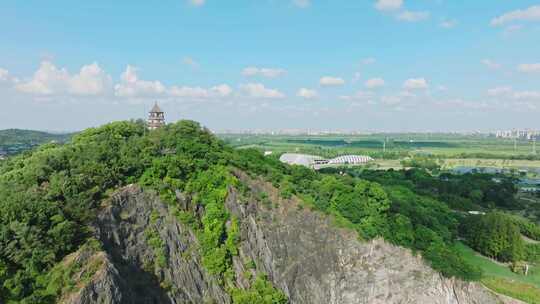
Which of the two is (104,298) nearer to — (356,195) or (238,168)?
(238,168)

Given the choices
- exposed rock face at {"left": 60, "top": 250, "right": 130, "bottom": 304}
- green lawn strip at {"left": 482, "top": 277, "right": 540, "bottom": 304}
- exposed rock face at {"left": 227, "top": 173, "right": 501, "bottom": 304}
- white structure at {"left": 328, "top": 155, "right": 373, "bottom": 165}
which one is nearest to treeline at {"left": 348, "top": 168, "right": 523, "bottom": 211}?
green lawn strip at {"left": 482, "top": 277, "right": 540, "bottom": 304}

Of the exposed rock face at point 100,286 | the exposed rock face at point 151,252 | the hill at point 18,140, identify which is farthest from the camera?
the hill at point 18,140

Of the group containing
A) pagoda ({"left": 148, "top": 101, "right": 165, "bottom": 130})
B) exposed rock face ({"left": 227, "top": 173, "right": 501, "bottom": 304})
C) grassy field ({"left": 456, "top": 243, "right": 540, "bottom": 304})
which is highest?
pagoda ({"left": 148, "top": 101, "right": 165, "bottom": 130})

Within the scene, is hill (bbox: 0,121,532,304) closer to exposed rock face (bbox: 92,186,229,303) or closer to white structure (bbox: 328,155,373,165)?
exposed rock face (bbox: 92,186,229,303)

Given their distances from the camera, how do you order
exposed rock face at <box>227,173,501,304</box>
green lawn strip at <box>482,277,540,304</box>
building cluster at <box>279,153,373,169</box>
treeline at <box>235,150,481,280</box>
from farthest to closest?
building cluster at <box>279,153,373,169</box> < green lawn strip at <box>482,277,540,304</box> < treeline at <box>235,150,481,280</box> < exposed rock face at <box>227,173,501,304</box>

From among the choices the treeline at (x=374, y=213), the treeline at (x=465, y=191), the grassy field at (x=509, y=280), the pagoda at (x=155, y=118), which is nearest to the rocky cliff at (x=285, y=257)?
the treeline at (x=374, y=213)

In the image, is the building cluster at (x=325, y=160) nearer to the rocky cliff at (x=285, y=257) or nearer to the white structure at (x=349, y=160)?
the white structure at (x=349, y=160)
